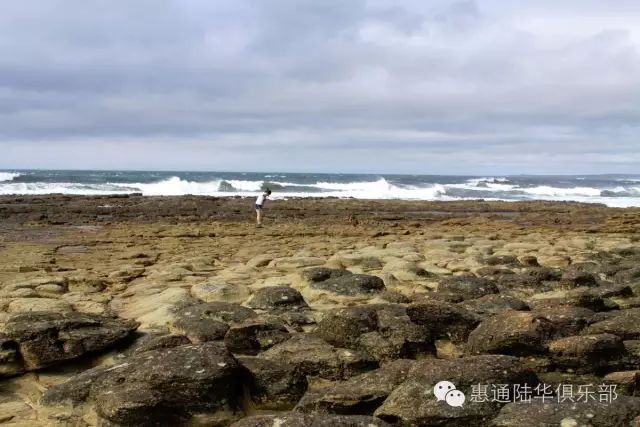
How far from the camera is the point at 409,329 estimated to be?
5750mm

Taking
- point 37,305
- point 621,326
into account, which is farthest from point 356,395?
point 37,305

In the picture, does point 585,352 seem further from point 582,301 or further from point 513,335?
point 582,301

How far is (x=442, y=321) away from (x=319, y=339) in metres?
1.34

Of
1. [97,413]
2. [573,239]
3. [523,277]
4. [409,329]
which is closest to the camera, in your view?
[97,413]

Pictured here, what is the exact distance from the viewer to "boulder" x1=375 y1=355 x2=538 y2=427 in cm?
395

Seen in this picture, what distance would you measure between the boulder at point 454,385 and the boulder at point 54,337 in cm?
304

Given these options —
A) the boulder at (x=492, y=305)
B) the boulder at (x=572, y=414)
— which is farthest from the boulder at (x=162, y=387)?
the boulder at (x=492, y=305)

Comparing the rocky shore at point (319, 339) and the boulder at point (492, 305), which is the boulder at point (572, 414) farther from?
the boulder at point (492, 305)

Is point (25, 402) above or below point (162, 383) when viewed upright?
below

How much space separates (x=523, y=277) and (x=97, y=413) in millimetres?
6410

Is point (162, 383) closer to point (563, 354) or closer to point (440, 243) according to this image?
point (563, 354)

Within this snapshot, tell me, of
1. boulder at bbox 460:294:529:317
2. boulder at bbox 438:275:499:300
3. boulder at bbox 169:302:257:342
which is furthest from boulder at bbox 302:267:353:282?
boulder at bbox 460:294:529:317

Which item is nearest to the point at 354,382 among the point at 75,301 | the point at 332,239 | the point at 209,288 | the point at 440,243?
the point at 209,288

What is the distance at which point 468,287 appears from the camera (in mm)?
7859
